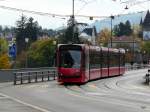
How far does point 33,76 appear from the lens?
1977 inches

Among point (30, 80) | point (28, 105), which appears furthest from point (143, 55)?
point (28, 105)

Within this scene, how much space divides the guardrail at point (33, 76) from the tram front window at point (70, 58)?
399 centimetres

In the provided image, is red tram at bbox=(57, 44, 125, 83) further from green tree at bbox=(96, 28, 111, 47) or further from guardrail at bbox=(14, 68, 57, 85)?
green tree at bbox=(96, 28, 111, 47)

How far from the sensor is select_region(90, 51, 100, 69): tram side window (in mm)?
45647

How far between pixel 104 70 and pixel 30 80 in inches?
290

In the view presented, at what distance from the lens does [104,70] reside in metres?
52.5

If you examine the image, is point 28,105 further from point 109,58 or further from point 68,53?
point 109,58

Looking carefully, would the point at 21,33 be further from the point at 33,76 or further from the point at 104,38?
the point at 33,76

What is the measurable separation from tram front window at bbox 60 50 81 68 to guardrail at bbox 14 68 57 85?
3.99 m

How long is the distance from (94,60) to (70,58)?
487 centimetres

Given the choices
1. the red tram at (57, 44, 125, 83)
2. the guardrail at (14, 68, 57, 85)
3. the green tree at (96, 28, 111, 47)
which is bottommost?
the guardrail at (14, 68, 57, 85)

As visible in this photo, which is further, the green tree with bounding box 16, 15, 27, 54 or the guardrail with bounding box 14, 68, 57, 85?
the green tree with bounding box 16, 15, 27, 54

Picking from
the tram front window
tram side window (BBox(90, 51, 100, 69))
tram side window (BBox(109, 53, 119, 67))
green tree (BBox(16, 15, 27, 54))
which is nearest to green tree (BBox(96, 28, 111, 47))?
green tree (BBox(16, 15, 27, 54))

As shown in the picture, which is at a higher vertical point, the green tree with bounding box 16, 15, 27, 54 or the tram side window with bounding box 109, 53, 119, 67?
the green tree with bounding box 16, 15, 27, 54
